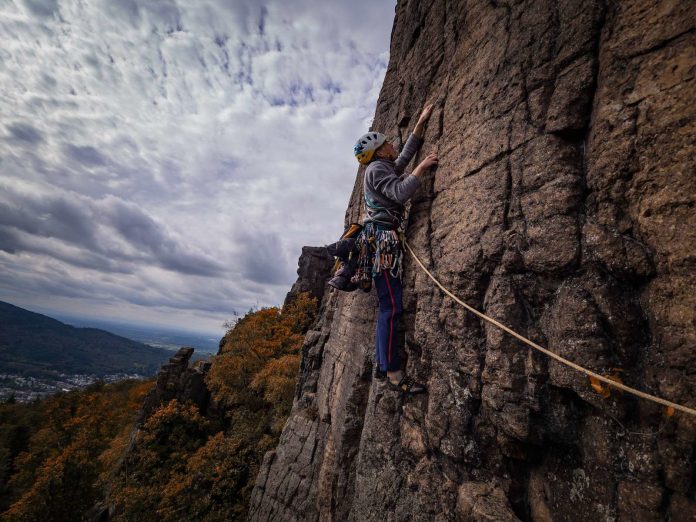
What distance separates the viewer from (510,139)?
3.63 m

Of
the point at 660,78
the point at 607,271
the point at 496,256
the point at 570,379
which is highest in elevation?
the point at 660,78

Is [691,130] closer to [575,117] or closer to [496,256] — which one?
[575,117]

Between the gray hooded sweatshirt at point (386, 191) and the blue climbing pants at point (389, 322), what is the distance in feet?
3.28

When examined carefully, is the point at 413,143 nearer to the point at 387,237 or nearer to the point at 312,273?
the point at 387,237

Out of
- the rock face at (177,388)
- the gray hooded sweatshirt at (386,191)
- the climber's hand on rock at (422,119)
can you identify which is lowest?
the rock face at (177,388)

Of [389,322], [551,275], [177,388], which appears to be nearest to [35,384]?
[177,388]

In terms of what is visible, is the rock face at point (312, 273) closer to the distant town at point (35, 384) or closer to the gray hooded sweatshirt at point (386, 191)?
the gray hooded sweatshirt at point (386, 191)

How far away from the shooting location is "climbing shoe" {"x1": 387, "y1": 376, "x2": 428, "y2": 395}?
445 centimetres

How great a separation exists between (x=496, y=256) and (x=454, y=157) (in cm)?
183

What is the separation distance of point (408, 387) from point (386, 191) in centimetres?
313

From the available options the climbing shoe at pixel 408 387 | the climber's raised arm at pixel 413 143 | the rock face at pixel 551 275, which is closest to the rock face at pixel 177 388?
the rock face at pixel 551 275

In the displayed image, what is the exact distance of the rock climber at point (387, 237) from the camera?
15.8 feet

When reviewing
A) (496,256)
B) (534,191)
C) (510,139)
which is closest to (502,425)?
(496,256)

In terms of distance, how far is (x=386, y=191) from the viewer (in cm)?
495
